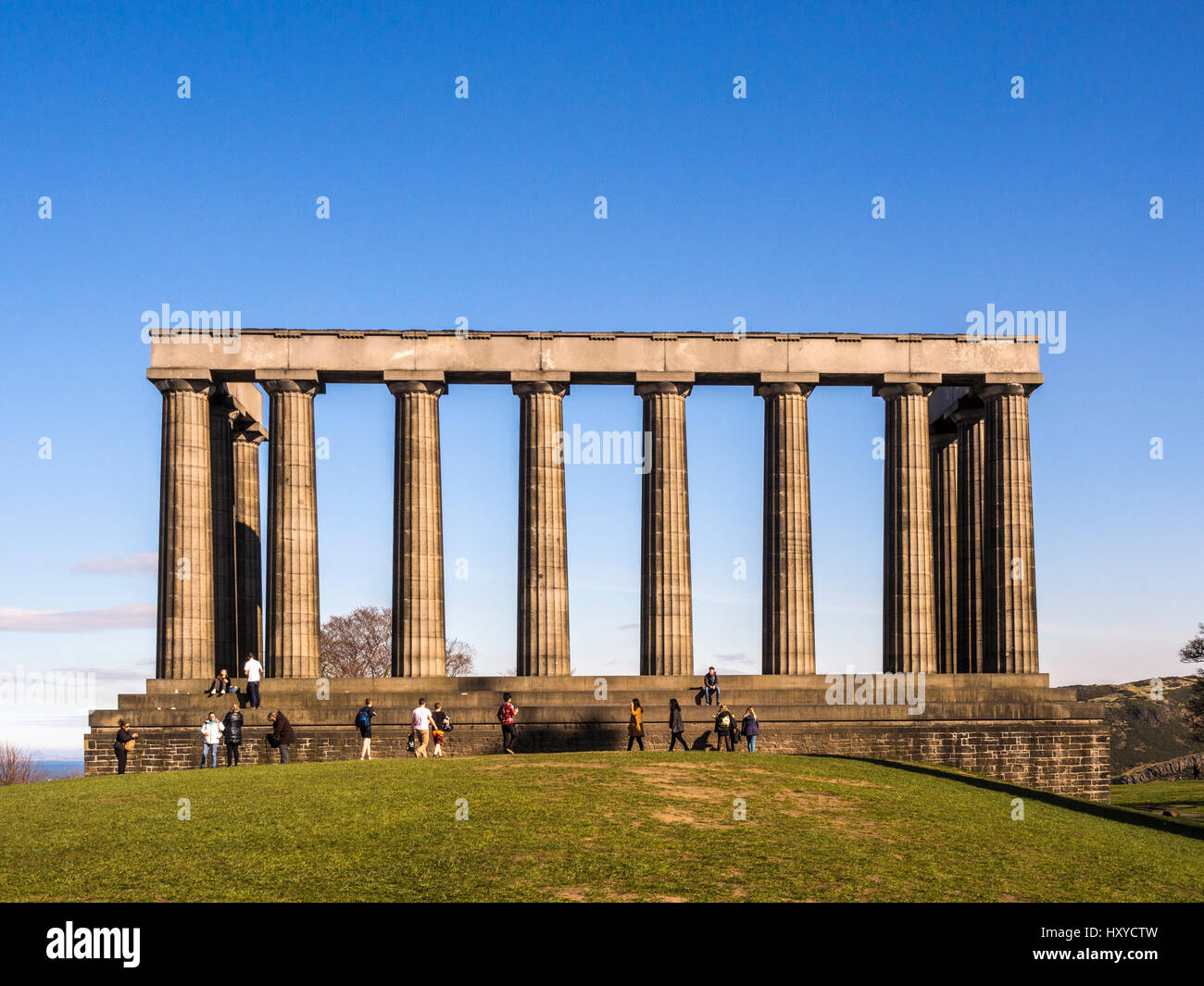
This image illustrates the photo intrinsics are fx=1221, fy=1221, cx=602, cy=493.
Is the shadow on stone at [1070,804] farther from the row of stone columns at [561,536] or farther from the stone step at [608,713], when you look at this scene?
the row of stone columns at [561,536]

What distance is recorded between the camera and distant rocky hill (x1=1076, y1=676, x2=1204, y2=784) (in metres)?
125

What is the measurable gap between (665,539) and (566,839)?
98.1ft

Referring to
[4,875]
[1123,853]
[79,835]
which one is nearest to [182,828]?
[79,835]

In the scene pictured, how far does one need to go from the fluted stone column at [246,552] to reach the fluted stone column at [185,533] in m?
4.72

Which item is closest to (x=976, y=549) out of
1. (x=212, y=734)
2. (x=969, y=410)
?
(x=969, y=410)

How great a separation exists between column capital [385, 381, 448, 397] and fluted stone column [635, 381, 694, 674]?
9.25m

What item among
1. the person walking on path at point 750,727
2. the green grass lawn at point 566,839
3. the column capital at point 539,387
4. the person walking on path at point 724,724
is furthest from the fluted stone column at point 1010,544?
the column capital at point 539,387

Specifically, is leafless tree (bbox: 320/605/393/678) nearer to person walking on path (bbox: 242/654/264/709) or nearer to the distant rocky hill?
person walking on path (bbox: 242/654/264/709)

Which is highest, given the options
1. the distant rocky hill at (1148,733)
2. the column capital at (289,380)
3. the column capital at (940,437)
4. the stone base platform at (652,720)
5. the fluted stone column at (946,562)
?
the column capital at (289,380)

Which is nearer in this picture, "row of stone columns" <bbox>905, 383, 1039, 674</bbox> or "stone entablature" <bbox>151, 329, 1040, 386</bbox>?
"stone entablature" <bbox>151, 329, 1040, 386</bbox>

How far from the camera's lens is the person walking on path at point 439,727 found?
43656 millimetres

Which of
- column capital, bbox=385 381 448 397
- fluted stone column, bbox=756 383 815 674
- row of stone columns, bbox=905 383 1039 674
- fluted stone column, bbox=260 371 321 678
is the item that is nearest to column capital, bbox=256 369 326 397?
fluted stone column, bbox=260 371 321 678

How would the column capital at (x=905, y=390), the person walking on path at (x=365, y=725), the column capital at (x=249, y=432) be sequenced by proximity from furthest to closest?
the column capital at (x=249, y=432), the column capital at (x=905, y=390), the person walking on path at (x=365, y=725)

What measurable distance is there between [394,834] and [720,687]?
28606mm
